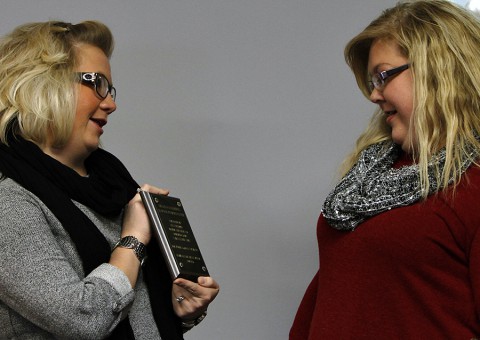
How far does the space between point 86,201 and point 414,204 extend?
0.62m

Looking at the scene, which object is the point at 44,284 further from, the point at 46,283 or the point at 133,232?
the point at 133,232

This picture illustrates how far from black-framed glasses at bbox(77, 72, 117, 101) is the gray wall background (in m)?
0.59

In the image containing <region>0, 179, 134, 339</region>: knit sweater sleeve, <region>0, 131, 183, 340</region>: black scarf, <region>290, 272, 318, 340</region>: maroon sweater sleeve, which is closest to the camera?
<region>0, 179, 134, 339</region>: knit sweater sleeve

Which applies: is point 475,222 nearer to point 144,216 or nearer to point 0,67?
point 144,216

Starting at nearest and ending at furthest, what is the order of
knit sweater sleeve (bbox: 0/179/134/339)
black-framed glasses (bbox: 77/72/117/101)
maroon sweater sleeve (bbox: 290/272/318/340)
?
knit sweater sleeve (bbox: 0/179/134/339) < black-framed glasses (bbox: 77/72/117/101) < maroon sweater sleeve (bbox: 290/272/318/340)

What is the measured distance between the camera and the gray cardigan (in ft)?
5.31

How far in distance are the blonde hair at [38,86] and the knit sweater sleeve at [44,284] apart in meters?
0.14

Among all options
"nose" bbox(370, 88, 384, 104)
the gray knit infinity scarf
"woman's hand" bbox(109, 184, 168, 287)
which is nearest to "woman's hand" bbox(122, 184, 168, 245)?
"woman's hand" bbox(109, 184, 168, 287)

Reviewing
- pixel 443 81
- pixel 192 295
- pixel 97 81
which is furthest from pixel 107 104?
pixel 443 81

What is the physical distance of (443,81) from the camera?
184cm

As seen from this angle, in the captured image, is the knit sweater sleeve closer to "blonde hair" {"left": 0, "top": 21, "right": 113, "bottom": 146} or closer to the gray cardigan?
the gray cardigan

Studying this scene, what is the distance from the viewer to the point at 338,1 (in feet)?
8.41

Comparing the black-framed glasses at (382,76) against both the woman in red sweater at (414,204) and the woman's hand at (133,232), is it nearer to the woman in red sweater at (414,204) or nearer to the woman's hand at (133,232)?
the woman in red sweater at (414,204)

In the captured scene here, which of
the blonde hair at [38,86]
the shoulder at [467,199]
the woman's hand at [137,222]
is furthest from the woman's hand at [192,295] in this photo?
the shoulder at [467,199]
